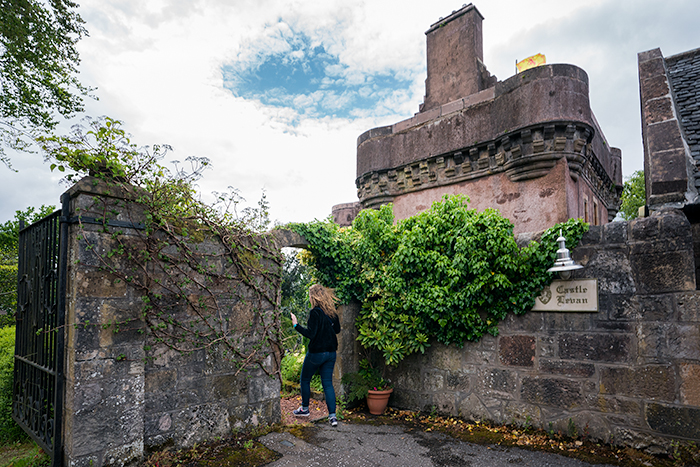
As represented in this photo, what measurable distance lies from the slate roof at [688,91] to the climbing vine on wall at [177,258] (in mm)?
5994

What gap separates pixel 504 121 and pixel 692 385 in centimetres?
498

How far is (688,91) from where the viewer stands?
625cm

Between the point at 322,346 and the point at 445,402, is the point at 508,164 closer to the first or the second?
the point at 445,402

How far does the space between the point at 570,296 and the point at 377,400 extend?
319cm

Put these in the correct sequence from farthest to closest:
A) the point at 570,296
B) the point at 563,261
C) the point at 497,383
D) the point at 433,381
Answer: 1. the point at 433,381
2. the point at 497,383
3. the point at 570,296
4. the point at 563,261

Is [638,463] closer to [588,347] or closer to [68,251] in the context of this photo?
[588,347]

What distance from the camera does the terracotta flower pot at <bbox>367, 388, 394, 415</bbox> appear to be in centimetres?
602

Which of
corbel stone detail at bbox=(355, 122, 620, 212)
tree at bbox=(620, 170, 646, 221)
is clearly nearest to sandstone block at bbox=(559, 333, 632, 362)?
corbel stone detail at bbox=(355, 122, 620, 212)

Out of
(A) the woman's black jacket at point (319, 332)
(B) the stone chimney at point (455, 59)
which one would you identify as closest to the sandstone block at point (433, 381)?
(A) the woman's black jacket at point (319, 332)

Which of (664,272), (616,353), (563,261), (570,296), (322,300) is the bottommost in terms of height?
(616,353)

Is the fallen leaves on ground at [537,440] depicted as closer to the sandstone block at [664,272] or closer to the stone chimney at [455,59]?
the sandstone block at [664,272]

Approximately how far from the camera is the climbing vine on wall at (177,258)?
368 cm

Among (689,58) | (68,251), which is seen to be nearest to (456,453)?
(68,251)

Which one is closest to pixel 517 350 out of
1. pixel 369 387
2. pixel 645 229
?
pixel 645 229
